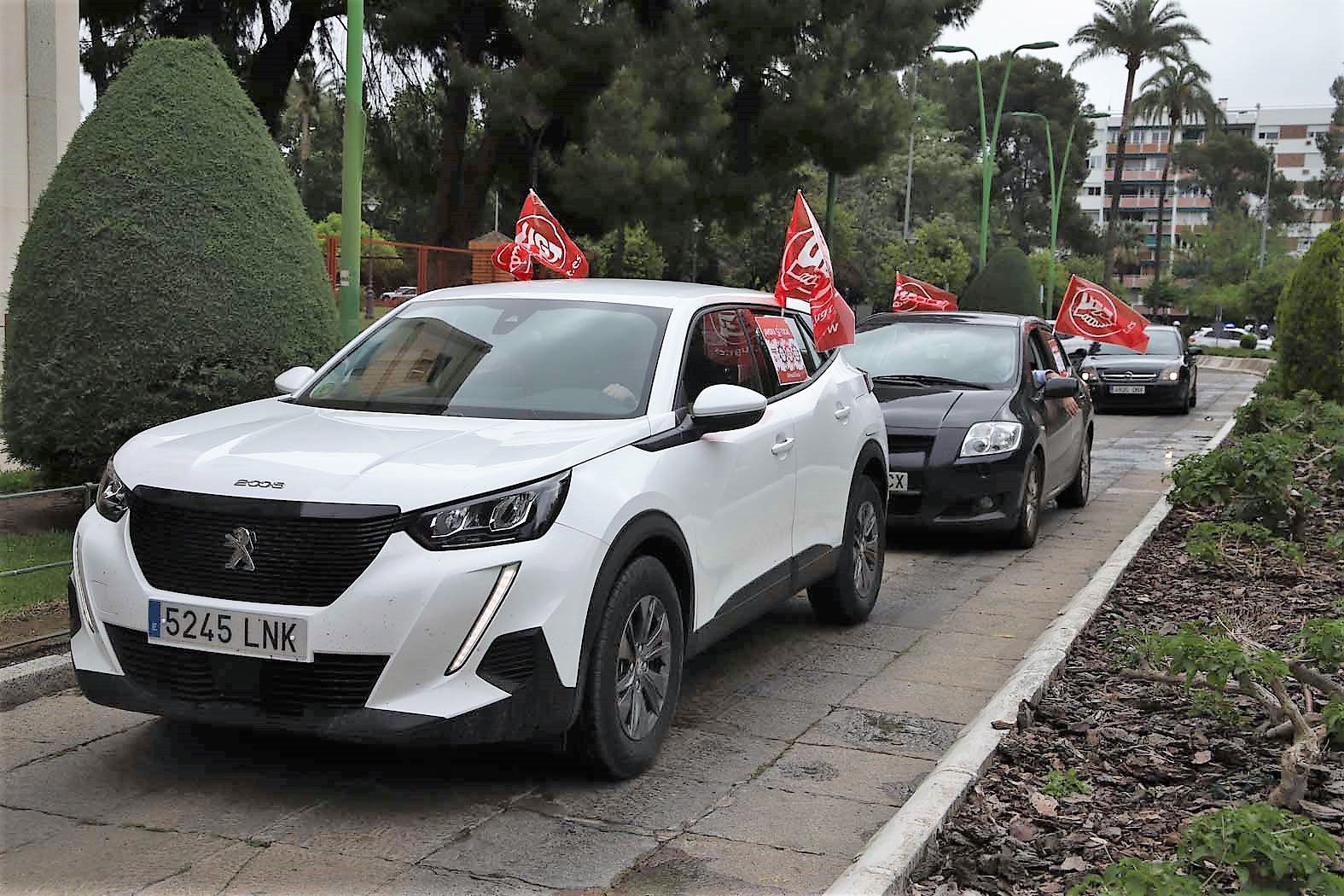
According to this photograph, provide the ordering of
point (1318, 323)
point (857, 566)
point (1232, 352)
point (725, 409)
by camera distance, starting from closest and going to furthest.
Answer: point (725, 409) < point (857, 566) < point (1318, 323) < point (1232, 352)

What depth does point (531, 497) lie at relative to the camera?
4375 millimetres

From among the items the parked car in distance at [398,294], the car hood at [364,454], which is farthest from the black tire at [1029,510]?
the parked car in distance at [398,294]

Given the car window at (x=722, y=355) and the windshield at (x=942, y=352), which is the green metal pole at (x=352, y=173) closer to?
the windshield at (x=942, y=352)

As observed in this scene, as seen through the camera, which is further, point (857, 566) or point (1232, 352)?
point (1232, 352)

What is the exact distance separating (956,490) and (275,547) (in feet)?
20.0

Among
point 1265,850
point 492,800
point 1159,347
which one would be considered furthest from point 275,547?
point 1159,347

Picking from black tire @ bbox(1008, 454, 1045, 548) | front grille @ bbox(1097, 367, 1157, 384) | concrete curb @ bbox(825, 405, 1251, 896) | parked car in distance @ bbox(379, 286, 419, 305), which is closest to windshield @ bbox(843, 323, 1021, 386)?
black tire @ bbox(1008, 454, 1045, 548)

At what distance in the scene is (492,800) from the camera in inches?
183

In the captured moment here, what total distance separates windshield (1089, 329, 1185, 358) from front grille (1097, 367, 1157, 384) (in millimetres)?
634

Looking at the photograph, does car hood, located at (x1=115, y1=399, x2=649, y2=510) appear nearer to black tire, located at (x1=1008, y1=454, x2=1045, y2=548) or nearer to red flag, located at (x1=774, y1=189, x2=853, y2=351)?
black tire, located at (x1=1008, y1=454, x2=1045, y2=548)

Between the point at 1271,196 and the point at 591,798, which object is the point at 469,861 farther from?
the point at 1271,196

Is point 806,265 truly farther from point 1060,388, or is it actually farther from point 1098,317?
point 1098,317

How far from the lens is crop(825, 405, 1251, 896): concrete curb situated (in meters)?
3.92

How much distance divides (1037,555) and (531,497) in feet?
20.7
